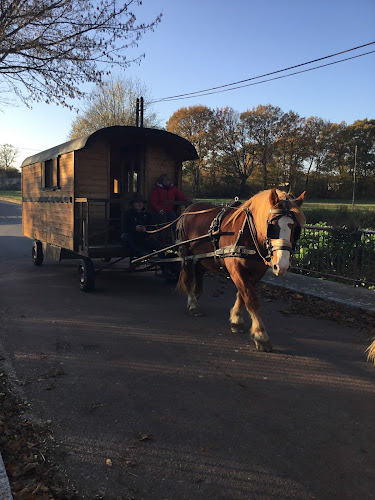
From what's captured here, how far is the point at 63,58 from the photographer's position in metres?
7.83

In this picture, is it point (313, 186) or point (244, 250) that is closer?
point (244, 250)

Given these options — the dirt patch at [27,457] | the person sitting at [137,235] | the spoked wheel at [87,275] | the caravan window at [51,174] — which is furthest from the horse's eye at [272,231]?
the caravan window at [51,174]

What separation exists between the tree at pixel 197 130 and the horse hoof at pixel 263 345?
4503 cm

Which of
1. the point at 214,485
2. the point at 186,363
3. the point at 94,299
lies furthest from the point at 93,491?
the point at 94,299

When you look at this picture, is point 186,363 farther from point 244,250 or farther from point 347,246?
point 347,246

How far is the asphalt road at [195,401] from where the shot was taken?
2643 millimetres

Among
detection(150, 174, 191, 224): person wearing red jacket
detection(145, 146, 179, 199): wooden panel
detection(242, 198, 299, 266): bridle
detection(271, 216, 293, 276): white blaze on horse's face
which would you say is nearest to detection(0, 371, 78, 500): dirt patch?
detection(271, 216, 293, 276): white blaze on horse's face

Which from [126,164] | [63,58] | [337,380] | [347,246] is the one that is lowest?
[337,380]

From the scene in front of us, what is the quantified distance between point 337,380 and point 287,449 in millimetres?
1529

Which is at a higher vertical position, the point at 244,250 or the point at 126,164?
the point at 126,164

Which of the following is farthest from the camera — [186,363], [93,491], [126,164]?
[126,164]

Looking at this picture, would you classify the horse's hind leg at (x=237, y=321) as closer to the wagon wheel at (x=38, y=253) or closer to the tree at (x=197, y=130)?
the wagon wheel at (x=38, y=253)

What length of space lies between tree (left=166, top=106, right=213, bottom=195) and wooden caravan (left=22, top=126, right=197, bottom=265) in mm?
39723

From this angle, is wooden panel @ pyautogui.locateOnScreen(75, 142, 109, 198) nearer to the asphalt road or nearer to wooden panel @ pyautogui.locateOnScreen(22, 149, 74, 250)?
wooden panel @ pyautogui.locateOnScreen(22, 149, 74, 250)
